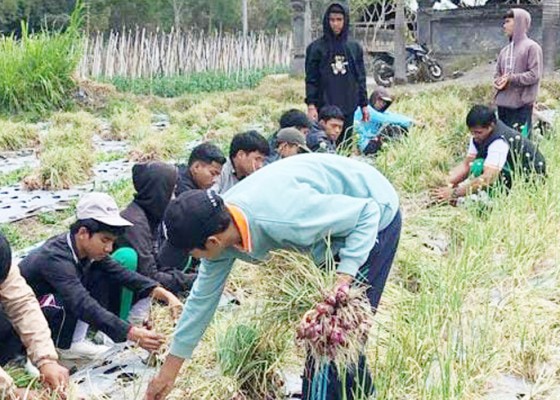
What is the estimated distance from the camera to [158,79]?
17.0 meters

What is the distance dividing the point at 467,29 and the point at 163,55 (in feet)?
22.1

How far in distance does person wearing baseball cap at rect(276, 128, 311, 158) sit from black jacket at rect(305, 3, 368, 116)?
58.8 inches

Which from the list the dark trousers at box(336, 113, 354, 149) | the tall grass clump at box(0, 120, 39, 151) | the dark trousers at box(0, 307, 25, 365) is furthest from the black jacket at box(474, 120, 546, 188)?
the tall grass clump at box(0, 120, 39, 151)

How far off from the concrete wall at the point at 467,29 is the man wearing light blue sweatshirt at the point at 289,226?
1626cm

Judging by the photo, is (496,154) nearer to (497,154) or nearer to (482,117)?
(497,154)

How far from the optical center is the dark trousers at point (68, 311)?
10.4ft

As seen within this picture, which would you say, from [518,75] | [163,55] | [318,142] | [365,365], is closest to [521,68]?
[518,75]

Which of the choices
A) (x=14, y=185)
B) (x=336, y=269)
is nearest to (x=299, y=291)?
(x=336, y=269)

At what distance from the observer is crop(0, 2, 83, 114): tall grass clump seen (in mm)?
11070

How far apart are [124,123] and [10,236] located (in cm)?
478

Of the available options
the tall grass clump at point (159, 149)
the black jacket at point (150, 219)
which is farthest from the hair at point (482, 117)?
the tall grass clump at point (159, 149)

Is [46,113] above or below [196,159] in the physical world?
below

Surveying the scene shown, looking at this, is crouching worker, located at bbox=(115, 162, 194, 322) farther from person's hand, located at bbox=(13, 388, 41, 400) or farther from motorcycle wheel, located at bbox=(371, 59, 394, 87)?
motorcycle wheel, located at bbox=(371, 59, 394, 87)

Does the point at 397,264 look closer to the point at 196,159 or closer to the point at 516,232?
the point at 516,232
